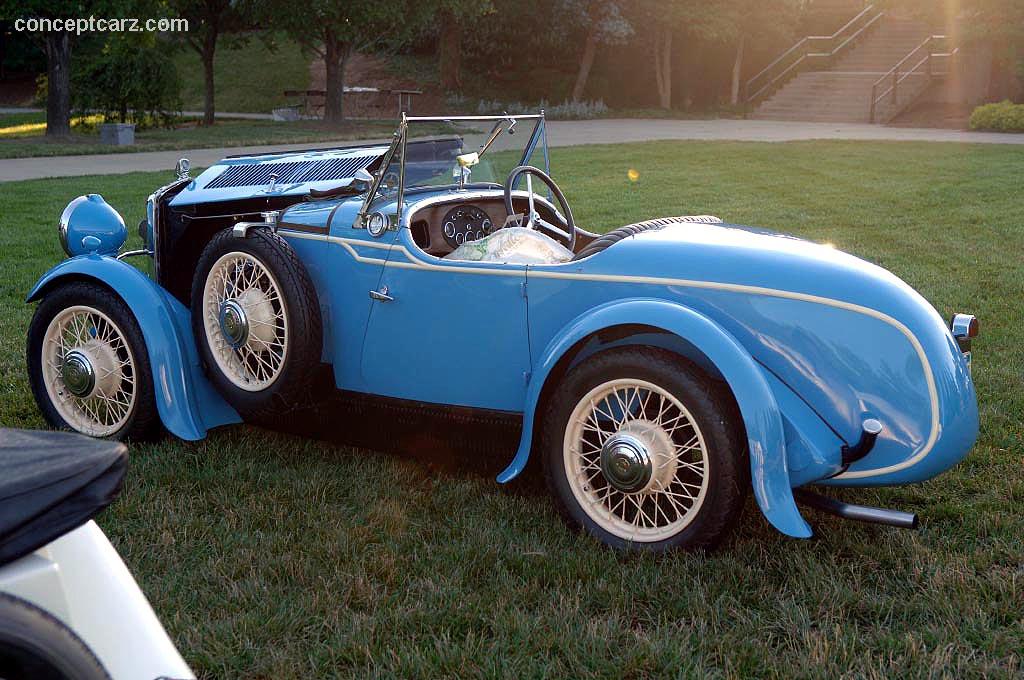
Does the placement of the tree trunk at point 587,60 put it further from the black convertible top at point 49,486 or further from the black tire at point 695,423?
the black convertible top at point 49,486

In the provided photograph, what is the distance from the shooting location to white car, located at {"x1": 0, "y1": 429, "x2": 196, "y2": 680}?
1.67m

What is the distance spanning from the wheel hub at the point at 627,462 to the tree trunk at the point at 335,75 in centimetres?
2489

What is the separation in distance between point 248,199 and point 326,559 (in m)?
2.06

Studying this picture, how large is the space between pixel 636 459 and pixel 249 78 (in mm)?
38365

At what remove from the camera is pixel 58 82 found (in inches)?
862

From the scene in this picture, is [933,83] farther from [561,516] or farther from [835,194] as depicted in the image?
[561,516]

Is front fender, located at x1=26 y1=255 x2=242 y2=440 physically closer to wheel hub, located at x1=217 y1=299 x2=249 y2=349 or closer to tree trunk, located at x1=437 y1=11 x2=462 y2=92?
wheel hub, located at x1=217 y1=299 x2=249 y2=349

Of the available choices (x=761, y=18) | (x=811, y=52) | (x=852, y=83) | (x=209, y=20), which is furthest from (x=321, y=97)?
(x=852, y=83)

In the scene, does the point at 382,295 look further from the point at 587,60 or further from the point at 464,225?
the point at 587,60

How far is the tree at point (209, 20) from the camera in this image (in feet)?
89.5

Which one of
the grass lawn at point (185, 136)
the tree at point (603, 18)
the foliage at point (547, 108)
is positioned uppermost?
the tree at point (603, 18)

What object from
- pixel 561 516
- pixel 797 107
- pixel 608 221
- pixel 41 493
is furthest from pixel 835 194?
pixel 797 107

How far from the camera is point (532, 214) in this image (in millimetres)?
4621

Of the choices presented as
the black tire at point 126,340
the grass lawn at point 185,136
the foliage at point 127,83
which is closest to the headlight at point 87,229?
the black tire at point 126,340
